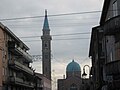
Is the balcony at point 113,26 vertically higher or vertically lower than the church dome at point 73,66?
lower

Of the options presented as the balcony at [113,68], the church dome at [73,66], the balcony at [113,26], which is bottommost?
the balcony at [113,68]

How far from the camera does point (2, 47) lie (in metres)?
62.5

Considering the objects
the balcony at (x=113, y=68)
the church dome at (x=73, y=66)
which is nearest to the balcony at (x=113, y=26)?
the balcony at (x=113, y=68)

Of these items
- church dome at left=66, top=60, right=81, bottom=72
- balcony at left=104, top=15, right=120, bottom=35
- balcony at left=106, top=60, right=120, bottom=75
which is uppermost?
church dome at left=66, top=60, right=81, bottom=72

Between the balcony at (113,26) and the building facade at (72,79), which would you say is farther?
the building facade at (72,79)

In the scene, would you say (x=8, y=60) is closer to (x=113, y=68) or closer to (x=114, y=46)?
(x=114, y=46)

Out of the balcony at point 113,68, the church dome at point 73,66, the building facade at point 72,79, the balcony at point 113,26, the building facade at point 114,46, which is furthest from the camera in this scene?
the building facade at point 72,79

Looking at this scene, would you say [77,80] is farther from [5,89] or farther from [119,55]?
[119,55]

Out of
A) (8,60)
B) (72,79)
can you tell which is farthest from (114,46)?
(72,79)

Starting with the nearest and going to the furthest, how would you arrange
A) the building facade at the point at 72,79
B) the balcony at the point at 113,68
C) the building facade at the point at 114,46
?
the balcony at the point at 113,68 < the building facade at the point at 114,46 < the building facade at the point at 72,79

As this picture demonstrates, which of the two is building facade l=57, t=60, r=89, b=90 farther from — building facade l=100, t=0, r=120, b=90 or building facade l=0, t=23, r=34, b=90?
building facade l=100, t=0, r=120, b=90

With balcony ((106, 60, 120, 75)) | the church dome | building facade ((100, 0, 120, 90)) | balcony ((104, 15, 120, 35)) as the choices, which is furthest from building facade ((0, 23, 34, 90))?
the church dome

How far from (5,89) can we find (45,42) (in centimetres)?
8906

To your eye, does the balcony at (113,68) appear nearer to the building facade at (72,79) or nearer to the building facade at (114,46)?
the building facade at (114,46)
